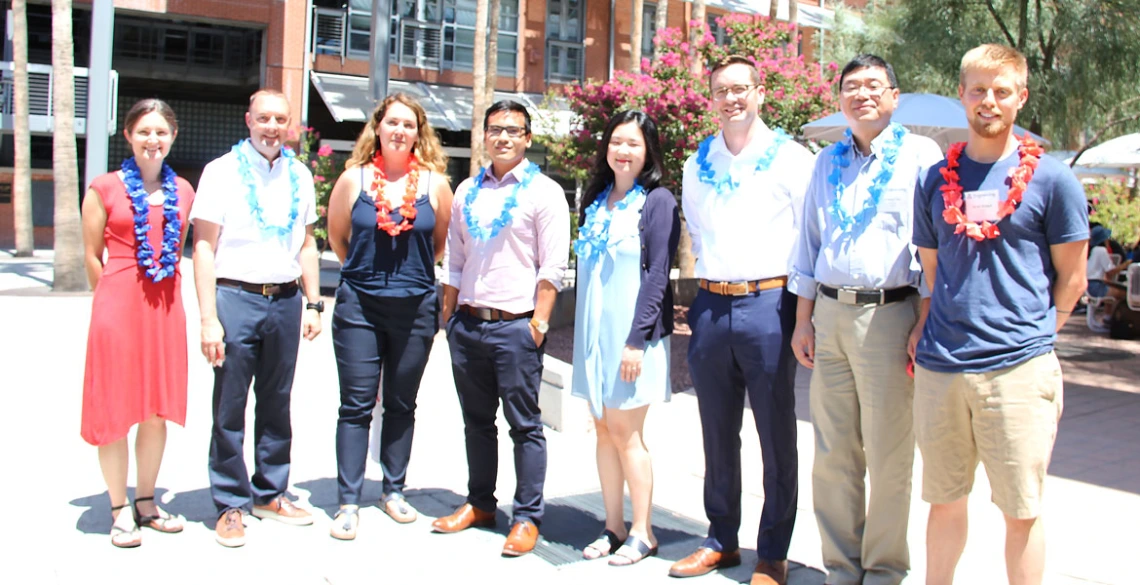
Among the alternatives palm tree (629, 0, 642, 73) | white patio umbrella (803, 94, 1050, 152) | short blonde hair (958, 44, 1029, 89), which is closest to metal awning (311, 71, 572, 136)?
palm tree (629, 0, 642, 73)

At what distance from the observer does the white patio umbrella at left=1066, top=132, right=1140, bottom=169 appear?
1223cm

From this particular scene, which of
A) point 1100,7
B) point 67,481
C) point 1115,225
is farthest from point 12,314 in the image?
point 1115,225

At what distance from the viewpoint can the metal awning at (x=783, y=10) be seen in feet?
91.0

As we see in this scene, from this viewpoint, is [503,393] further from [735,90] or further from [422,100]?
[422,100]

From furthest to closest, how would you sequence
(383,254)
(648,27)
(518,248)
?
1. (648,27)
2. (383,254)
3. (518,248)

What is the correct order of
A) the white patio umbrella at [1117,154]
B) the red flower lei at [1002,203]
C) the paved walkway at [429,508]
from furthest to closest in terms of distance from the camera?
the white patio umbrella at [1117,154], the paved walkway at [429,508], the red flower lei at [1002,203]

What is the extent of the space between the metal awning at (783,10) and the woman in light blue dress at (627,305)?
24.2 metres

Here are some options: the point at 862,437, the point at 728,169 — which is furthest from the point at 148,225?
the point at 862,437

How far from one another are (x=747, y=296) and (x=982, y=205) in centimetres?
99

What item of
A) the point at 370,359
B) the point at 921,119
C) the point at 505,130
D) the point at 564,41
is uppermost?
the point at 564,41

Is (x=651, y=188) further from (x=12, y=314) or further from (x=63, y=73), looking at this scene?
(x=63, y=73)

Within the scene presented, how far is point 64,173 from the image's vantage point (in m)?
14.7

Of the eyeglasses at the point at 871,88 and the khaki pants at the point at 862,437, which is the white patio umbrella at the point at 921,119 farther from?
the khaki pants at the point at 862,437

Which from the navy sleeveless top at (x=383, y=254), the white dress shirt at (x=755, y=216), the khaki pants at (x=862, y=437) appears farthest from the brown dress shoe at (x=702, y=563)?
the navy sleeveless top at (x=383, y=254)
